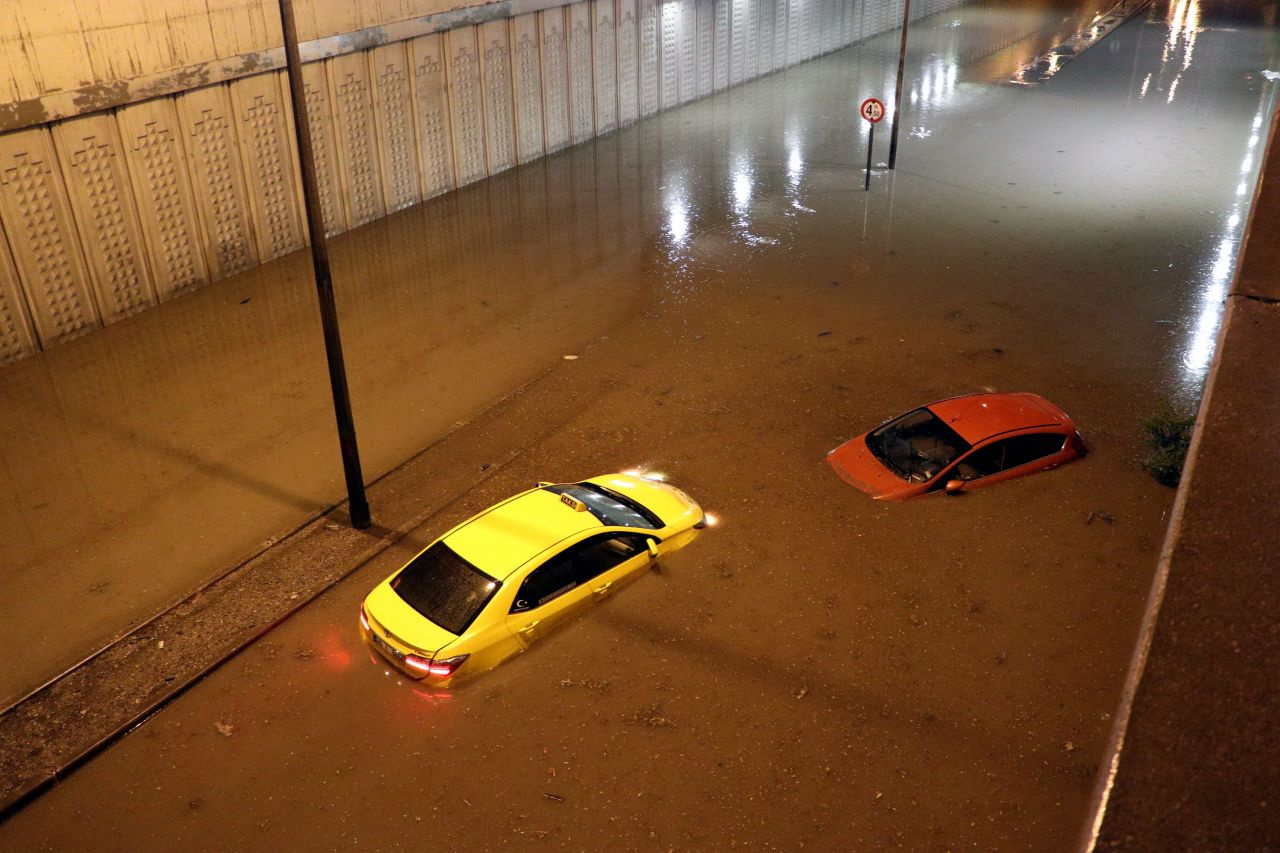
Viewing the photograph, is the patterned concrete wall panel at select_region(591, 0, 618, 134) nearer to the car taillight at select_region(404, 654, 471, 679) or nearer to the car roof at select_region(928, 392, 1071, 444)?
the car roof at select_region(928, 392, 1071, 444)

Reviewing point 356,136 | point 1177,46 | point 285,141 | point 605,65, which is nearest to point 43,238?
point 285,141

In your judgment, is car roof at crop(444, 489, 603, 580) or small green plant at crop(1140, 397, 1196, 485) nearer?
car roof at crop(444, 489, 603, 580)

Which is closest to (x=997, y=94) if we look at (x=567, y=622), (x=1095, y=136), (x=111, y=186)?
(x=1095, y=136)

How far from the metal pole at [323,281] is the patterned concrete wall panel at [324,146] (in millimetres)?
9215

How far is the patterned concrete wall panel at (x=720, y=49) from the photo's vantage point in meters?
31.2

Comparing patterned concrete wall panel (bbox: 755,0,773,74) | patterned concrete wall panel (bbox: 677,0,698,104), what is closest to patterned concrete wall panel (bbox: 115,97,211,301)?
patterned concrete wall panel (bbox: 677,0,698,104)

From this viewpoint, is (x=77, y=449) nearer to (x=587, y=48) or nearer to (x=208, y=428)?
(x=208, y=428)

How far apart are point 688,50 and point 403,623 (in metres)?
25.1

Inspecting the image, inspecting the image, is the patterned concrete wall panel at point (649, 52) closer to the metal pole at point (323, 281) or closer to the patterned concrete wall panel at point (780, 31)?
the patterned concrete wall panel at point (780, 31)

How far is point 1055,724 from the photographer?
332 inches

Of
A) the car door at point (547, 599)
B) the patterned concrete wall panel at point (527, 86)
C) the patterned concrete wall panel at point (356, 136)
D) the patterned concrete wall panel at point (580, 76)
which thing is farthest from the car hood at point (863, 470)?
the patterned concrete wall panel at point (580, 76)

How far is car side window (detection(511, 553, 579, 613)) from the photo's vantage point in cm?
906

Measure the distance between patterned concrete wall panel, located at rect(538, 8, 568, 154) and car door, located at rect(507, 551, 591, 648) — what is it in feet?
59.9

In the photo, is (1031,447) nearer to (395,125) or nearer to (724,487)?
(724,487)
